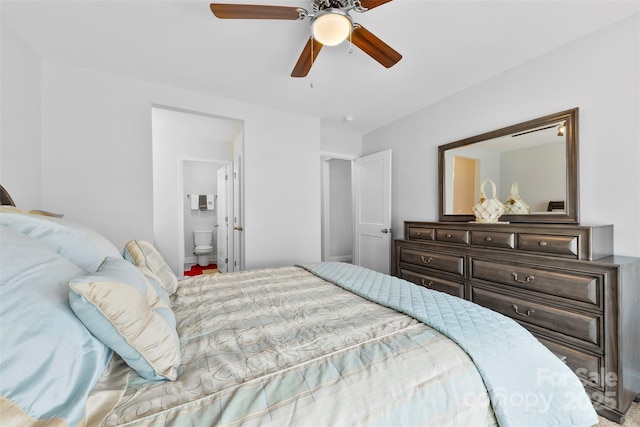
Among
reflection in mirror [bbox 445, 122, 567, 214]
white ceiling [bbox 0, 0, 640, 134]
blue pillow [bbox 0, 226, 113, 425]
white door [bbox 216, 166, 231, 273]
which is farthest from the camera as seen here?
white door [bbox 216, 166, 231, 273]

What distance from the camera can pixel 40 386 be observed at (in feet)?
1.84

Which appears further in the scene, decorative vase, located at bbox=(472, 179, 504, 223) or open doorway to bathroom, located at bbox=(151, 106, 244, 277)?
open doorway to bathroom, located at bbox=(151, 106, 244, 277)

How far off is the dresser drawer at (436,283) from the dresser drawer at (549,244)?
2.08ft

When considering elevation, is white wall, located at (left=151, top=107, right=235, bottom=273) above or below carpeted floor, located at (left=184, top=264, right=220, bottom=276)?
above

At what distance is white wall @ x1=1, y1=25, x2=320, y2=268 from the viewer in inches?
80.0

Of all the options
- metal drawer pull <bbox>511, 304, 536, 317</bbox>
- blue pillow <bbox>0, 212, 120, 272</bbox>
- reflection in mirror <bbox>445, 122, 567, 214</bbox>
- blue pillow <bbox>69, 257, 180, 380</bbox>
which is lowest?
metal drawer pull <bbox>511, 304, 536, 317</bbox>

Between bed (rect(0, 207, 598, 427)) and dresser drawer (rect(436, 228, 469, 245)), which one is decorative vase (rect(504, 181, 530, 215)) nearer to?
dresser drawer (rect(436, 228, 469, 245))

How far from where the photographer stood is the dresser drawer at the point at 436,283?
93.7 inches

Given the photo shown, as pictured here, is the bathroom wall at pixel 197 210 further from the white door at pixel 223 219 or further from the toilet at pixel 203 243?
the white door at pixel 223 219

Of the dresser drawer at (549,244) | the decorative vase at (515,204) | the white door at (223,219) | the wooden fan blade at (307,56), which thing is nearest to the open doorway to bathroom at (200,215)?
the white door at (223,219)

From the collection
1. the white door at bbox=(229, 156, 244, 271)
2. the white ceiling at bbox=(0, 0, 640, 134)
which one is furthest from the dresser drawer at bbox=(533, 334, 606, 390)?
the white door at bbox=(229, 156, 244, 271)

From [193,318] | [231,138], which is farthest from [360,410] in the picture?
[231,138]

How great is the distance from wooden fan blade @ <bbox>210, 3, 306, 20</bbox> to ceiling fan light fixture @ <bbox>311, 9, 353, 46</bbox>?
0.34ft

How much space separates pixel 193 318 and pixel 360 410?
0.86 m
